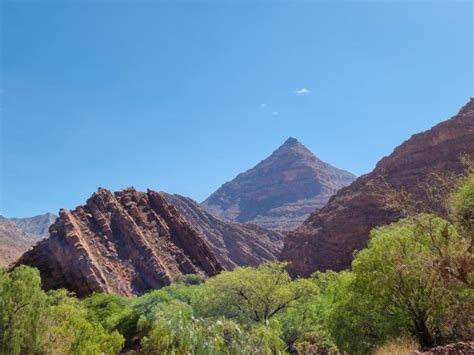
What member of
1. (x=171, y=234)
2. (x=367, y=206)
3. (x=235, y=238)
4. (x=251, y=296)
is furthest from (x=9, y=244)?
(x=251, y=296)

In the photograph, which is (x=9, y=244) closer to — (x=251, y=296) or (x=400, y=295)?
(x=251, y=296)

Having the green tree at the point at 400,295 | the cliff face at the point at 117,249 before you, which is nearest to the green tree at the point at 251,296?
the green tree at the point at 400,295

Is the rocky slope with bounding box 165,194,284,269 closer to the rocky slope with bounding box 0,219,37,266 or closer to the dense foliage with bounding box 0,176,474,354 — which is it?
the rocky slope with bounding box 0,219,37,266

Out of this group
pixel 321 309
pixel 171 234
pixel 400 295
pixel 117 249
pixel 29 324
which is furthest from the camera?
pixel 171 234

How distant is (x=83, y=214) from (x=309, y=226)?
55.7 m

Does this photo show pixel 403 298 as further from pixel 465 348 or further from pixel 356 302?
pixel 465 348

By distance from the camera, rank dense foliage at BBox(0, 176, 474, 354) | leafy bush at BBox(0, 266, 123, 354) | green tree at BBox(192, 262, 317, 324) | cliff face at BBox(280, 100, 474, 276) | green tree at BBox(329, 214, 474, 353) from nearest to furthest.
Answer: dense foliage at BBox(0, 176, 474, 354) < green tree at BBox(329, 214, 474, 353) < leafy bush at BBox(0, 266, 123, 354) < green tree at BBox(192, 262, 317, 324) < cliff face at BBox(280, 100, 474, 276)

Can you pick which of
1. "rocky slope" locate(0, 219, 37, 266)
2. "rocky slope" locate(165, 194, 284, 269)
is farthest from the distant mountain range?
"rocky slope" locate(165, 194, 284, 269)

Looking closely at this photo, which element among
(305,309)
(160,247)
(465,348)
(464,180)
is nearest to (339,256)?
(160,247)

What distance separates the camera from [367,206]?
94.9m

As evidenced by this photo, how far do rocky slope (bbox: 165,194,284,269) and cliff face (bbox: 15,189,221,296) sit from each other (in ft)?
171

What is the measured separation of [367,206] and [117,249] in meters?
55.1

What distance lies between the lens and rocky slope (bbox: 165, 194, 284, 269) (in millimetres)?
145500

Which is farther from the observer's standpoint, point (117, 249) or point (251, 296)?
point (117, 249)
